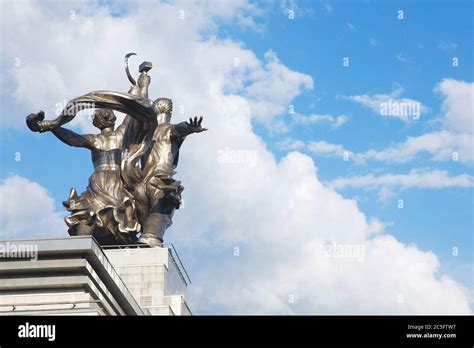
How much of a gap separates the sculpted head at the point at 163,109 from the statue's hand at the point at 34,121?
5.80 metres

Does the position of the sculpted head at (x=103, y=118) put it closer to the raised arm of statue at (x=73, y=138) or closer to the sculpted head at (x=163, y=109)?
the raised arm of statue at (x=73, y=138)

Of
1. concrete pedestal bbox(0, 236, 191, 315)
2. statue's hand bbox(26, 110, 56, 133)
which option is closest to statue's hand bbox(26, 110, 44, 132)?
statue's hand bbox(26, 110, 56, 133)

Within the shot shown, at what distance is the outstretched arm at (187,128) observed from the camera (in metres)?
45.2

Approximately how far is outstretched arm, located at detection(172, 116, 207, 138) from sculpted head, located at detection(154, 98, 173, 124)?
110cm

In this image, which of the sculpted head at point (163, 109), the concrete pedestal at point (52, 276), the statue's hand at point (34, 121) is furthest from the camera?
the sculpted head at point (163, 109)

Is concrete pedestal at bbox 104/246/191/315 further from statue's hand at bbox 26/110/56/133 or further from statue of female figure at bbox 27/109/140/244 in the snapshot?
statue's hand at bbox 26/110/56/133

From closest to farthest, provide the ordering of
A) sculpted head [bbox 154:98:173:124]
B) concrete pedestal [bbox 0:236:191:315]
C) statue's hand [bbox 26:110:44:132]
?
concrete pedestal [bbox 0:236:191:315] → statue's hand [bbox 26:110:44:132] → sculpted head [bbox 154:98:173:124]

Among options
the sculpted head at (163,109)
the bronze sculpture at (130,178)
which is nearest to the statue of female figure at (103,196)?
the bronze sculpture at (130,178)

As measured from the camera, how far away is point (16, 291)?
1316 inches

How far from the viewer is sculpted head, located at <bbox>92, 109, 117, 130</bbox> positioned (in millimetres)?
45656
